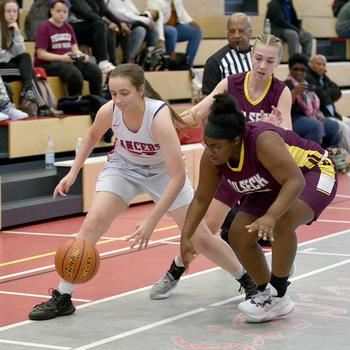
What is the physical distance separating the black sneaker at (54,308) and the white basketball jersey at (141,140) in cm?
98

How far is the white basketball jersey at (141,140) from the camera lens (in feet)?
20.2

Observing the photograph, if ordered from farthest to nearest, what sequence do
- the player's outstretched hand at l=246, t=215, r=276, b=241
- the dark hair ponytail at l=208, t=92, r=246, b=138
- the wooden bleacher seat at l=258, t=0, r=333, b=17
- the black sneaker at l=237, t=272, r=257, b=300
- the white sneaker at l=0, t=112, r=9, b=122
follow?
the wooden bleacher seat at l=258, t=0, r=333, b=17, the white sneaker at l=0, t=112, r=9, b=122, the black sneaker at l=237, t=272, r=257, b=300, the dark hair ponytail at l=208, t=92, r=246, b=138, the player's outstretched hand at l=246, t=215, r=276, b=241

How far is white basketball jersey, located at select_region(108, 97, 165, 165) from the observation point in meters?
6.17

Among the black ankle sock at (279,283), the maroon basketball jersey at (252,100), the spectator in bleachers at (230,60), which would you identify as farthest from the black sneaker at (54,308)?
the spectator in bleachers at (230,60)

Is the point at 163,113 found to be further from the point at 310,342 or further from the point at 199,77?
the point at 199,77

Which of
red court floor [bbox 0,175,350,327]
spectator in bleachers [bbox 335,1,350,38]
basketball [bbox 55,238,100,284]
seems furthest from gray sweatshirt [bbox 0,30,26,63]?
spectator in bleachers [bbox 335,1,350,38]

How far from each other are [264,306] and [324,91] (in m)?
8.96

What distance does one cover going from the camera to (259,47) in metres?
6.62

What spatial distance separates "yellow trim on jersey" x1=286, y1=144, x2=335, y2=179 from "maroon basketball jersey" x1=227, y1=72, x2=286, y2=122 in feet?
2.15

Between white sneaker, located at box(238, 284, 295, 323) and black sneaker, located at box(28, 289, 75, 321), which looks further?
black sneaker, located at box(28, 289, 75, 321)

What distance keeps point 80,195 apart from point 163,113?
4504 mm

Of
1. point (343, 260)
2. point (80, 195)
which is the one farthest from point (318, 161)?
point (80, 195)

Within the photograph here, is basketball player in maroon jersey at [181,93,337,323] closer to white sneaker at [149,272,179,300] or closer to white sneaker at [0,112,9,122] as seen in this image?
white sneaker at [149,272,179,300]

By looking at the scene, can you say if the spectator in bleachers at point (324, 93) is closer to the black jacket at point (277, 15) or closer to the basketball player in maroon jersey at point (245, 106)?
the black jacket at point (277, 15)
